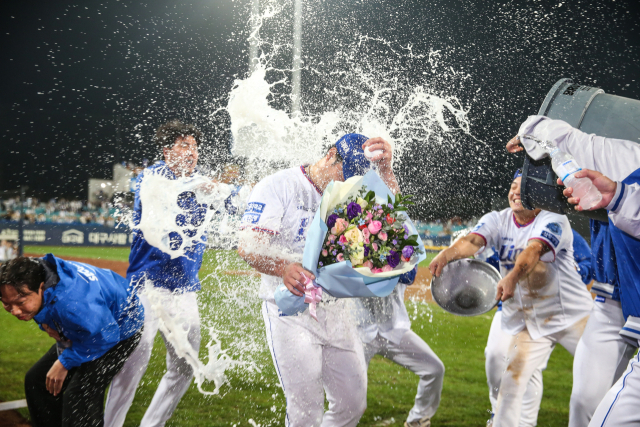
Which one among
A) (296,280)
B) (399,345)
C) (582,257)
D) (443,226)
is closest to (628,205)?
(296,280)

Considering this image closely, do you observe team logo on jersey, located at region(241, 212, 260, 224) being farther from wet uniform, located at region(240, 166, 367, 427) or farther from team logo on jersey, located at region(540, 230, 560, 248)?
team logo on jersey, located at region(540, 230, 560, 248)

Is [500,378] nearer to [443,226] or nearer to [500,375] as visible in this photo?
[500,375]

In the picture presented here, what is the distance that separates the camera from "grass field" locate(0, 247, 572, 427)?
4434 millimetres

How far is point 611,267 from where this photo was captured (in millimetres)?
3182

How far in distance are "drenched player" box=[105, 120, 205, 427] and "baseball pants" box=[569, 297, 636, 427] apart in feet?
9.14

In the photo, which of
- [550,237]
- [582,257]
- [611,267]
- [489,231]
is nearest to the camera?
[611,267]

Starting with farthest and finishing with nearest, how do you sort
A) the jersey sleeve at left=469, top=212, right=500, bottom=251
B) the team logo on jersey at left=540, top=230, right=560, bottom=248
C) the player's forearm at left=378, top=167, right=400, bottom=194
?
the jersey sleeve at left=469, top=212, right=500, bottom=251 → the team logo on jersey at left=540, top=230, right=560, bottom=248 → the player's forearm at left=378, top=167, right=400, bottom=194

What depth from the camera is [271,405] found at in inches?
188

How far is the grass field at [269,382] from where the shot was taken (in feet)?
14.5

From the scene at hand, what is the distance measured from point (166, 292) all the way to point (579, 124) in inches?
124

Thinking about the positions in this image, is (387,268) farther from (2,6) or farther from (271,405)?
(2,6)

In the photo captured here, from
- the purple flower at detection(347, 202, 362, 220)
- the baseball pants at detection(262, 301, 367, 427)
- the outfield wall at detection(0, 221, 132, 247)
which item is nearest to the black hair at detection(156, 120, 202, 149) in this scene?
the baseball pants at detection(262, 301, 367, 427)

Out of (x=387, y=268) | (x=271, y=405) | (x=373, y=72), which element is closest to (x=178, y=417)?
(x=271, y=405)

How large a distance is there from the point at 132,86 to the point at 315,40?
23.4 feet
